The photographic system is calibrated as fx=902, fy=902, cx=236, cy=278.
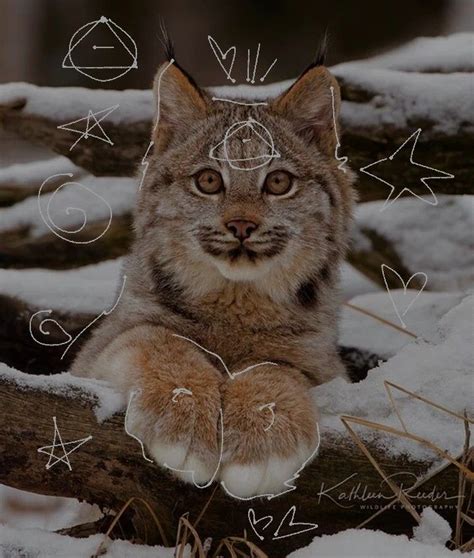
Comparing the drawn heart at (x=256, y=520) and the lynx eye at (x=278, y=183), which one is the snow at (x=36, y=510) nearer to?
the drawn heart at (x=256, y=520)

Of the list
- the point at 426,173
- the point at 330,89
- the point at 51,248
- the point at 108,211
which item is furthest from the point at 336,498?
the point at 51,248

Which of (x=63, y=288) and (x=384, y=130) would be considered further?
(x=63, y=288)

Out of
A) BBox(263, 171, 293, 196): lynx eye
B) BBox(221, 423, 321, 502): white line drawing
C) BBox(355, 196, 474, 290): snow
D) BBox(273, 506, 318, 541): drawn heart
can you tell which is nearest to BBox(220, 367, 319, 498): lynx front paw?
BBox(221, 423, 321, 502): white line drawing

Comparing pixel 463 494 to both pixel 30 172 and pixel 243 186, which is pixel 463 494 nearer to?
pixel 243 186

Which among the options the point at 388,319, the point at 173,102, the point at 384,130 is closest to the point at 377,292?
the point at 388,319

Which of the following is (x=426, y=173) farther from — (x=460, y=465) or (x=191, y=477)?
(x=191, y=477)

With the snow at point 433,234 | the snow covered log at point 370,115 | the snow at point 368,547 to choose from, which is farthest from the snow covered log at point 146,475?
the snow at point 433,234

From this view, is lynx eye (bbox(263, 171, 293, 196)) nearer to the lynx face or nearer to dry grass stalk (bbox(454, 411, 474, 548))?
the lynx face
